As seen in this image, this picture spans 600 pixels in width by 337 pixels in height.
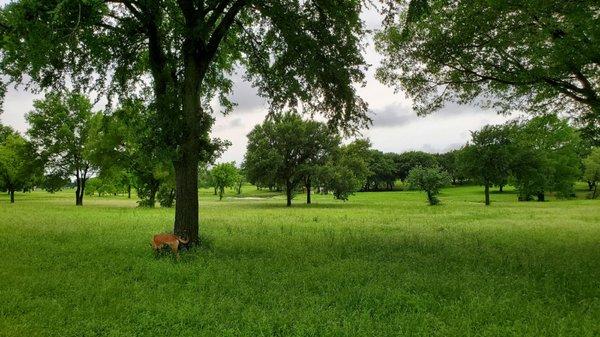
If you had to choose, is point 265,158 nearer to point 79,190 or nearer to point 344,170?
point 344,170

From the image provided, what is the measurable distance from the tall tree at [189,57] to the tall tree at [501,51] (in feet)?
7.20

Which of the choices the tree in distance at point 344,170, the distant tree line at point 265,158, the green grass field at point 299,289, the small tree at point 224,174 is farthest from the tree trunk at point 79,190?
the green grass field at point 299,289

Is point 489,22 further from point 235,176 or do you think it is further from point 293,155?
point 235,176

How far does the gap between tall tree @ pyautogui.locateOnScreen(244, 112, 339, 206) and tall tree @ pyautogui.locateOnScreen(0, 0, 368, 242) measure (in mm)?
30007

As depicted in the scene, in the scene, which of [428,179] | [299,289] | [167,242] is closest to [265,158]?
[428,179]

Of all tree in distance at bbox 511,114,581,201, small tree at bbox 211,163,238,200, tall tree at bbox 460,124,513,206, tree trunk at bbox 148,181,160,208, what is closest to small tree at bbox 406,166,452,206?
tall tree at bbox 460,124,513,206

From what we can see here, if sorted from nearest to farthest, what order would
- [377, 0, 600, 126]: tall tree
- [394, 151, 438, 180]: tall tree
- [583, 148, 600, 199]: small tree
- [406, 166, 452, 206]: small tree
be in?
[377, 0, 600, 126]: tall tree → [406, 166, 452, 206]: small tree → [583, 148, 600, 199]: small tree → [394, 151, 438, 180]: tall tree

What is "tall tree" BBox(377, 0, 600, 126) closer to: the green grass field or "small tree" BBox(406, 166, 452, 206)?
the green grass field

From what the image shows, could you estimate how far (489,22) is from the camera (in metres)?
14.0

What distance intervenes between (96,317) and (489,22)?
14.2m

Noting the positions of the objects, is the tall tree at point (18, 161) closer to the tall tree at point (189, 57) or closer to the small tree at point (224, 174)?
the small tree at point (224, 174)

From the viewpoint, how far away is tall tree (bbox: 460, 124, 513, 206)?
4547 centimetres

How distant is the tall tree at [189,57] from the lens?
12.7 metres

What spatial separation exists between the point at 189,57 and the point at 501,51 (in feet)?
36.1
